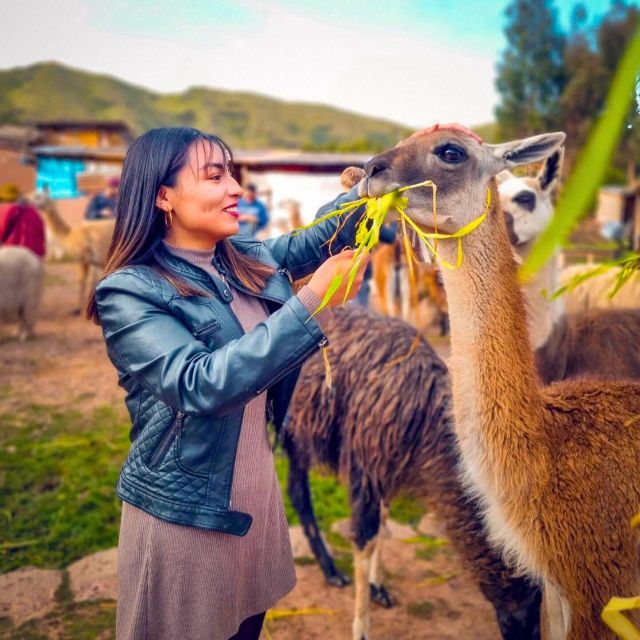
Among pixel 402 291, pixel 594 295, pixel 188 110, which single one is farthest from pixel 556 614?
pixel 188 110

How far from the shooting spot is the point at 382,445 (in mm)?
2943

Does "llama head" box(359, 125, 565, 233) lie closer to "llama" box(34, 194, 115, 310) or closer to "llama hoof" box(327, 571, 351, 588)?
"llama hoof" box(327, 571, 351, 588)

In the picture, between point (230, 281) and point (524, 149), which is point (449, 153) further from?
point (230, 281)

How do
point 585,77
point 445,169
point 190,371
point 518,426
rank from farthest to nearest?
1. point 585,77
2. point 445,169
3. point 518,426
4. point 190,371

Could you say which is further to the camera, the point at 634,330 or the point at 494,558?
the point at 634,330

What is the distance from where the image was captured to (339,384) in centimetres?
318

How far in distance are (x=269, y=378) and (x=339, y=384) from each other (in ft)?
6.27

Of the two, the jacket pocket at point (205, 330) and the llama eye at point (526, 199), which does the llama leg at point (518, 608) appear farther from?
the llama eye at point (526, 199)

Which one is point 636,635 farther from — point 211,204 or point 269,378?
point 211,204

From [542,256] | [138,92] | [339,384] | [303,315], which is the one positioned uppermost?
[138,92]

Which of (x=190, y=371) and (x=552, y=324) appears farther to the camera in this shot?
(x=552, y=324)

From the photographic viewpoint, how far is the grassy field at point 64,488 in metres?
3.55

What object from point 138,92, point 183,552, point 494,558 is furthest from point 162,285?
point 138,92

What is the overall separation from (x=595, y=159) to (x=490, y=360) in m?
1.41
